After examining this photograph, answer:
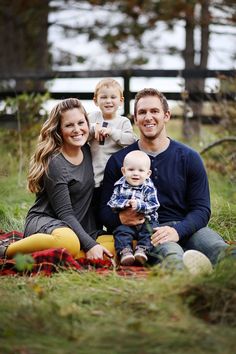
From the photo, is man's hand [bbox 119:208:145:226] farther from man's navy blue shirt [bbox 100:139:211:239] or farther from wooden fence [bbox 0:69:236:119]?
wooden fence [bbox 0:69:236:119]

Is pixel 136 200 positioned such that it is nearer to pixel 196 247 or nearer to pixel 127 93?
pixel 196 247

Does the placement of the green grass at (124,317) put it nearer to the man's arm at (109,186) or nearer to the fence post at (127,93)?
the man's arm at (109,186)

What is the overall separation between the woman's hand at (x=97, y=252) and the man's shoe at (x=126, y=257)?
0.14 meters

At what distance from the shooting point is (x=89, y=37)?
15.5 metres

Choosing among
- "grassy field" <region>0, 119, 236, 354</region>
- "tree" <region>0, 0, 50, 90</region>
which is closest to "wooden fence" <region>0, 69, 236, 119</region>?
"tree" <region>0, 0, 50, 90</region>

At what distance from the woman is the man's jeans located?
364 mm

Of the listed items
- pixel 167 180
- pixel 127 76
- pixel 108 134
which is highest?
pixel 127 76

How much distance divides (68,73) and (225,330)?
8757mm

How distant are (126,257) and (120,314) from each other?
117 centimetres

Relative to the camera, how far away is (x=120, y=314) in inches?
126

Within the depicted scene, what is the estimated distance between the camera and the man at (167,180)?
15.1 ft

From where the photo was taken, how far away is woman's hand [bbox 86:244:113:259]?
14.8ft

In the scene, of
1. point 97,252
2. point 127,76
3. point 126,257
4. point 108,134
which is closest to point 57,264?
point 97,252

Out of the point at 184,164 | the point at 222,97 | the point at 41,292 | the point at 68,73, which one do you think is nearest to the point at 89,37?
the point at 68,73
